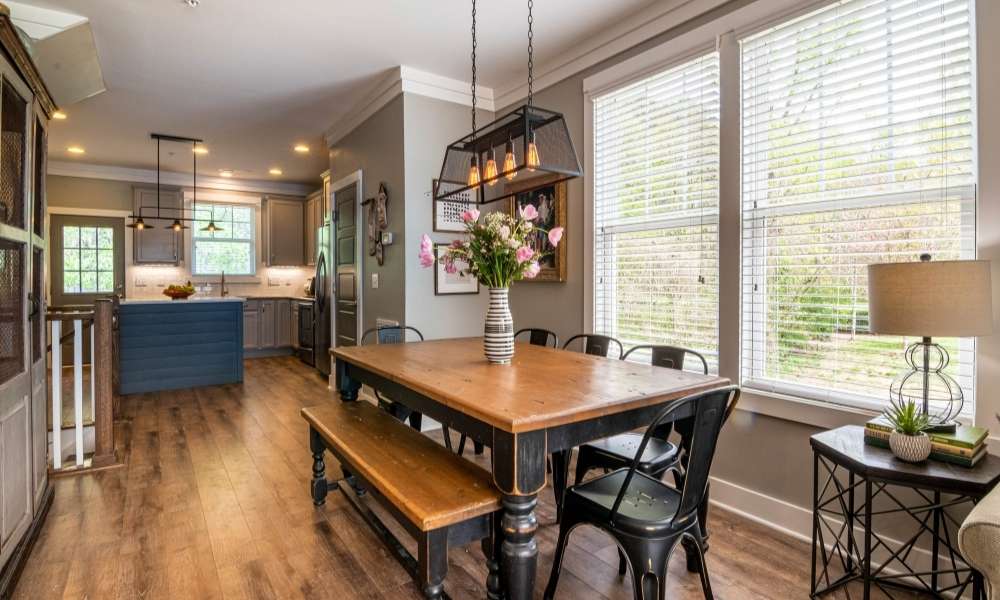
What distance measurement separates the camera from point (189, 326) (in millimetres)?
5492

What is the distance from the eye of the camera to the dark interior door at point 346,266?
5070 millimetres

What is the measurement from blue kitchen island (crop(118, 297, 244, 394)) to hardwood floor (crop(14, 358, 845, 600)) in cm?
218

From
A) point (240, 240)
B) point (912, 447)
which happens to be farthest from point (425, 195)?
point (240, 240)

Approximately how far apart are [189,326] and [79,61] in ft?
9.24

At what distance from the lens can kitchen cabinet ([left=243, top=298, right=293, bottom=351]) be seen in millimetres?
7809

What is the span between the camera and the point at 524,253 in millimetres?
2279

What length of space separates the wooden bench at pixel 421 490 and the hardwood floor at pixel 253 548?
0.21 metres

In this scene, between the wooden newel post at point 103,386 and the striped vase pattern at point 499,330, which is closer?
the striped vase pattern at point 499,330

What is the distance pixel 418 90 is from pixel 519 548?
3.62 metres

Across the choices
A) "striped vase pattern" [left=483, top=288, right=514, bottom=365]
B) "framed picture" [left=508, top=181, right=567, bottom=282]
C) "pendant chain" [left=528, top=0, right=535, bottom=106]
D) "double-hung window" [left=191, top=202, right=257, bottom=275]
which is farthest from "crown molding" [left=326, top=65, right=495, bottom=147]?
"double-hung window" [left=191, top=202, right=257, bottom=275]

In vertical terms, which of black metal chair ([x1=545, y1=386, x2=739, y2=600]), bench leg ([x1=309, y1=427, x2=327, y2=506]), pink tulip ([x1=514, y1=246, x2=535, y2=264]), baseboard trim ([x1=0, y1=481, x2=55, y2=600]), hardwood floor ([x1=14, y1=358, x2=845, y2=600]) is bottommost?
hardwood floor ([x1=14, y1=358, x2=845, y2=600])

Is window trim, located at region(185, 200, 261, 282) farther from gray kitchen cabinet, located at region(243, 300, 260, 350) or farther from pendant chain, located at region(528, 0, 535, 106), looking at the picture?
pendant chain, located at region(528, 0, 535, 106)

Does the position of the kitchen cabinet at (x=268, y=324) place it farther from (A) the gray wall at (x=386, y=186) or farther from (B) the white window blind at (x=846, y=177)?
(B) the white window blind at (x=846, y=177)

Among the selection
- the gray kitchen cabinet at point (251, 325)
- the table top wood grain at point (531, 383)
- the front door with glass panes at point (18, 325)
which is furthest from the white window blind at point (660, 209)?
the gray kitchen cabinet at point (251, 325)
